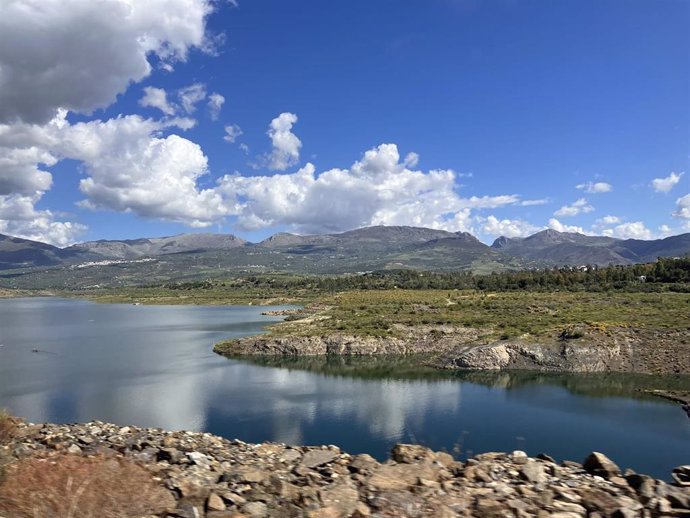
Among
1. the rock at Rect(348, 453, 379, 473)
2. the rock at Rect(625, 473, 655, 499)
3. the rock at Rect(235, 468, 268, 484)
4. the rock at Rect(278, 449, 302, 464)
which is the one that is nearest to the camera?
the rock at Rect(625, 473, 655, 499)

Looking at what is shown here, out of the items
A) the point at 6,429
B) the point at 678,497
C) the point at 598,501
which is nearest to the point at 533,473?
the point at 598,501

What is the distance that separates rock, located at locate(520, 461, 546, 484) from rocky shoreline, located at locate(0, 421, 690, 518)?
0.03 meters

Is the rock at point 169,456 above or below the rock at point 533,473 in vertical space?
below

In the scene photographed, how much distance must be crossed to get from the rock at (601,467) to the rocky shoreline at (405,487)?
27mm

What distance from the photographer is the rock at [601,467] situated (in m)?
13.7

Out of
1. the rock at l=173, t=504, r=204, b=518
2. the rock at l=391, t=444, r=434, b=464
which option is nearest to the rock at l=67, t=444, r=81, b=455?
the rock at l=173, t=504, r=204, b=518

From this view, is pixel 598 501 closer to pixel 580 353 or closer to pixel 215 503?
pixel 215 503

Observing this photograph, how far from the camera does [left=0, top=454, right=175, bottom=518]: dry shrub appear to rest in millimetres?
9275

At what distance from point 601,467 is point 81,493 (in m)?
13.2

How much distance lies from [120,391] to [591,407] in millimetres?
49590

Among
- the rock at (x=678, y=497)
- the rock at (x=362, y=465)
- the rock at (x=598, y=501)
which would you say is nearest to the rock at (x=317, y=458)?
the rock at (x=362, y=465)

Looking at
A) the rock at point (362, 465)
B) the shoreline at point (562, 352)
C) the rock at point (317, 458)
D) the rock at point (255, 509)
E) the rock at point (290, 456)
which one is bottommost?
the shoreline at point (562, 352)

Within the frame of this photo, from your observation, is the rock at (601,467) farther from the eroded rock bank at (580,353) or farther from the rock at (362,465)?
the eroded rock bank at (580,353)

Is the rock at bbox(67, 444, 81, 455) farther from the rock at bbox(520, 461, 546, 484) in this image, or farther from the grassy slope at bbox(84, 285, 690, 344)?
the grassy slope at bbox(84, 285, 690, 344)
